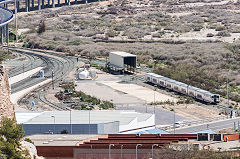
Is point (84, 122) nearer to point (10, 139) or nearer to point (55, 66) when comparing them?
point (10, 139)

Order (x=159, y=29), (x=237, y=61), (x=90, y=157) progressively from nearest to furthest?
(x=90, y=157) < (x=237, y=61) < (x=159, y=29)

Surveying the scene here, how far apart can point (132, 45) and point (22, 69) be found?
30.3 m

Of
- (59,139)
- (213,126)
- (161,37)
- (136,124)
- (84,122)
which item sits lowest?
(161,37)

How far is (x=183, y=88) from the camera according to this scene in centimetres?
8856

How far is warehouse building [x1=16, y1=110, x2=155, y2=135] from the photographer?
57906 millimetres

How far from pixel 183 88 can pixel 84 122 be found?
31.2 m

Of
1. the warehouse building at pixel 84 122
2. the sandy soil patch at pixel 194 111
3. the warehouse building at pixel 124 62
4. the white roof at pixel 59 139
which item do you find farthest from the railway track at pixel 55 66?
the white roof at pixel 59 139

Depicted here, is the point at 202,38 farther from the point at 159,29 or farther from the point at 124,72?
the point at 124,72

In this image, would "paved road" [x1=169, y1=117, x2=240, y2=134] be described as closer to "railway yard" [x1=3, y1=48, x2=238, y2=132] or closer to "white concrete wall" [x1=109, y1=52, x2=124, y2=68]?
"railway yard" [x1=3, y1=48, x2=238, y2=132]

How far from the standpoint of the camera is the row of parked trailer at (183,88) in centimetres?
8310

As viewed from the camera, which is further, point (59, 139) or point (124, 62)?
point (124, 62)

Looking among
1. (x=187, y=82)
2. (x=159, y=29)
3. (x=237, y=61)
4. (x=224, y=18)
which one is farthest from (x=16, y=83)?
(x=224, y=18)

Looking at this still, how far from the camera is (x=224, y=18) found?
171250 millimetres

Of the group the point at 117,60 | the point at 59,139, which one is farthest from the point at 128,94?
the point at 59,139
